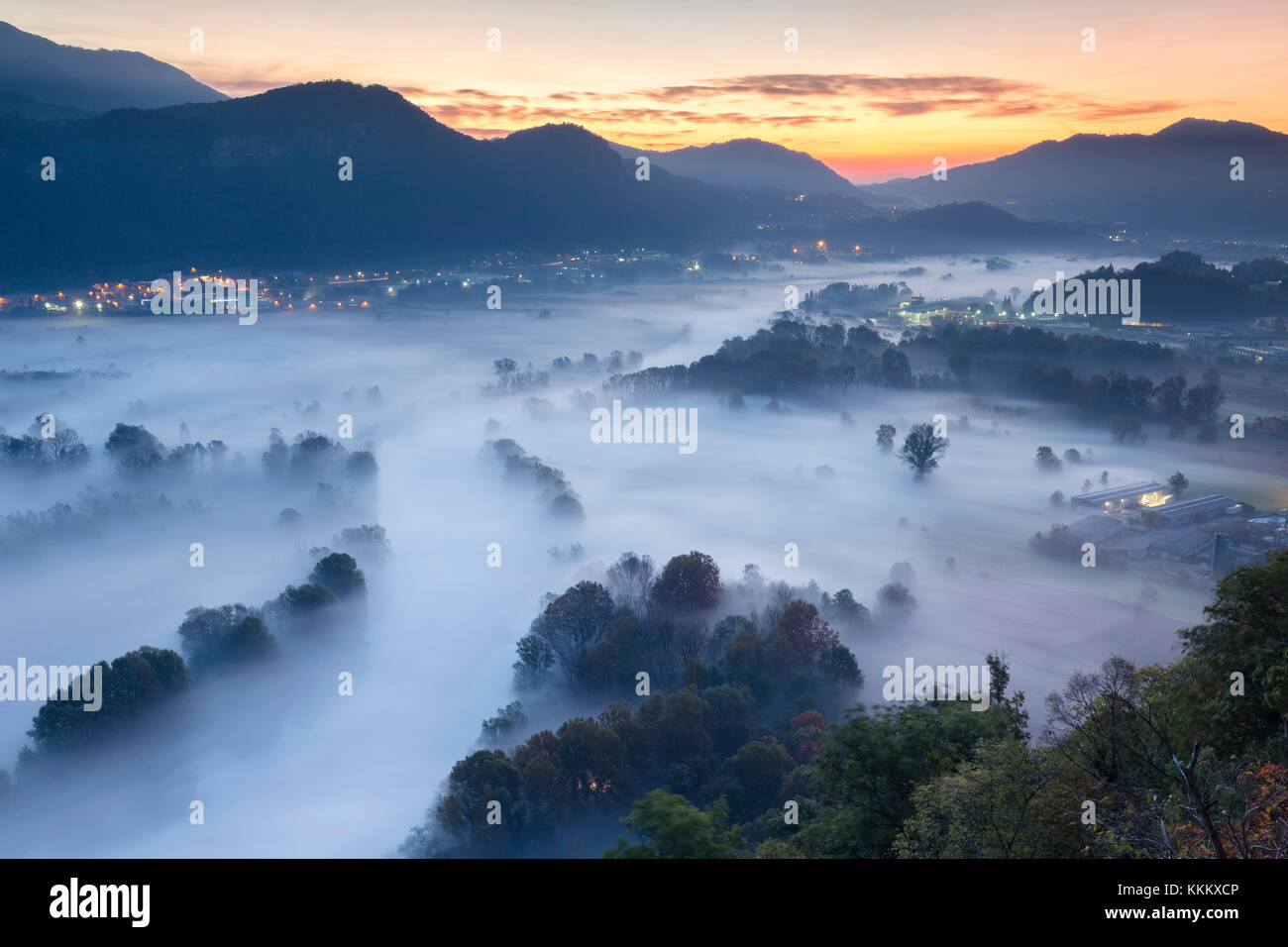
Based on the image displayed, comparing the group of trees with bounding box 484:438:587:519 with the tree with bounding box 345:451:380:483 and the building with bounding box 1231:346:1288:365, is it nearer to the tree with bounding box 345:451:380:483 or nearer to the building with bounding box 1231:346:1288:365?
the tree with bounding box 345:451:380:483

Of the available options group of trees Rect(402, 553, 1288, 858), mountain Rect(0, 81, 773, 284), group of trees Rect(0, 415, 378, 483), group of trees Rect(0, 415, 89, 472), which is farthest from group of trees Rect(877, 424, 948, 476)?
mountain Rect(0, 81, 773, 284)

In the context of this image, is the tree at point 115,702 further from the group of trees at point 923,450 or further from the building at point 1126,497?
the building at point 1126,497

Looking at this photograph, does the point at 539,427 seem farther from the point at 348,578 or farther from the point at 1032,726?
the point at 1032,726

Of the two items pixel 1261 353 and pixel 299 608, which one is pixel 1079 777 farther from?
pixel 1261 353

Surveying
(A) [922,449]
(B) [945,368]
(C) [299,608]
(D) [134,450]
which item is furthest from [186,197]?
(A) [922,449]
